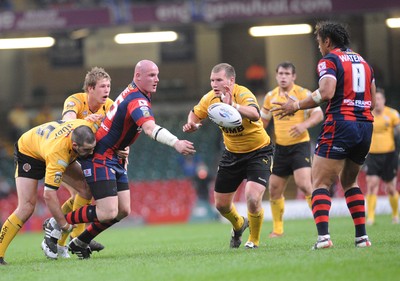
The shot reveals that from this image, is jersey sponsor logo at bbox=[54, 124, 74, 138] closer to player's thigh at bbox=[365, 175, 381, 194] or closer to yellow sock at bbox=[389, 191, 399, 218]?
player's thigh at bbox=[365, 175, 381, 194]

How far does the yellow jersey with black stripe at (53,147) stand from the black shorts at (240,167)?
1.81m

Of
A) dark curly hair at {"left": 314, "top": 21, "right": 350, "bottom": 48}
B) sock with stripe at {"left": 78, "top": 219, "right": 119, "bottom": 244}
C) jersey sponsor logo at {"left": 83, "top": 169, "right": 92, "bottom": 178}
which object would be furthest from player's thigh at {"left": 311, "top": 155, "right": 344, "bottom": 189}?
jersey sponsor logo at {"left": 83, "top": 169, "right": 92, "bottom": 178}

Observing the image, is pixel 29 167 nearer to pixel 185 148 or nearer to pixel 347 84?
pixel 185 148

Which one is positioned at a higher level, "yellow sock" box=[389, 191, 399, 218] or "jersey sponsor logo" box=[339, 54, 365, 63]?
"jersey sponsor logo" box=[339, 54, 365, 63]

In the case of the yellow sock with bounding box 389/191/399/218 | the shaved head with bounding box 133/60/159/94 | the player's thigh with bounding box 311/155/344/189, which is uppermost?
the shaved head with bounding box 133/60/159/94

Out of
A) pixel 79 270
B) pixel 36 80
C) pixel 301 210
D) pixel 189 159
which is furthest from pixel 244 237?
pixel 36 80

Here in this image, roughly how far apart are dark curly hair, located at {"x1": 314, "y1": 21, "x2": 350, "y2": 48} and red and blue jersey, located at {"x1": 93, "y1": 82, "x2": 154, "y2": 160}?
213cm

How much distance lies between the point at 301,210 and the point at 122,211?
11881 millimetres

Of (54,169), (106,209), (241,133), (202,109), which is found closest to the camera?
(54,169)

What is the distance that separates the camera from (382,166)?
1667 centimetres

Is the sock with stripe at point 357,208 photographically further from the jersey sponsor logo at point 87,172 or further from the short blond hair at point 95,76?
the short blond hair at point 95,76

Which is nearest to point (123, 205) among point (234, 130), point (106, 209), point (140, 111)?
point (106, 209)

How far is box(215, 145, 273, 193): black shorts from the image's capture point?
35.1ft

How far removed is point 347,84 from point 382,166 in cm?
778
